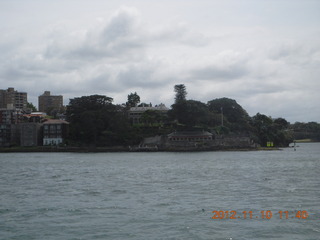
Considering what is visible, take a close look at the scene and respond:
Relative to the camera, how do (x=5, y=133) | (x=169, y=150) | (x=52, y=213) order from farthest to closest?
(x=5, y=133), (x=169, y=150), (x=52, y=213)

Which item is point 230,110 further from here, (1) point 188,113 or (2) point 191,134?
(2) point 191,134

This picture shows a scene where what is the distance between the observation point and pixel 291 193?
26812 mm

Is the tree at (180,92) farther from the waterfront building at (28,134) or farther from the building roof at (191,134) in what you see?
the waterfront building at (28,134)

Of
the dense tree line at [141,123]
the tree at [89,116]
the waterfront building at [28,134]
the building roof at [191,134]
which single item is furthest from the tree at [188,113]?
the waterfront building at [28,134]

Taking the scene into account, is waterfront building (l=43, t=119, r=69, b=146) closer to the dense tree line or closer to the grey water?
the dense tree line

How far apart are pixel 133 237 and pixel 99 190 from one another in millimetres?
13176

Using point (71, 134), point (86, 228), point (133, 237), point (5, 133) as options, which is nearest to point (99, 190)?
point (86, 228)

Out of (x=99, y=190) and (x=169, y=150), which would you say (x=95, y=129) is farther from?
(x=99, y=190)

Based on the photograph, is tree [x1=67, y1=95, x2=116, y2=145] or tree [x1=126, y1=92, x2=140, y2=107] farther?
tree [x1=126, y1=92, x2=140, y2=107]
